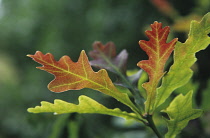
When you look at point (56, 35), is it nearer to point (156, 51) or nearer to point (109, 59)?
point (109, 59)

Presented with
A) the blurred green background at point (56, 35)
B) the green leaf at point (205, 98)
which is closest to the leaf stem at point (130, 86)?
the green leaf at point (205, 98)

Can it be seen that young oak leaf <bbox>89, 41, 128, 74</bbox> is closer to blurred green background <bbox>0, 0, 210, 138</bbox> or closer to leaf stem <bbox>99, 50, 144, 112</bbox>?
leaf stem <bbox>99, 50, 144, 112</bbox>

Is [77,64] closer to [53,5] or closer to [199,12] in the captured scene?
[199,12]

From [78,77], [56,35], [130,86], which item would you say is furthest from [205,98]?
[56,35]

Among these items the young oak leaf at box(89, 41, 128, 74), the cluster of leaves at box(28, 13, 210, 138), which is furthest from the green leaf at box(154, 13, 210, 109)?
the young oak leaf at box(89, 41, 128, 74)

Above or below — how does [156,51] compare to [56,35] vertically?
below

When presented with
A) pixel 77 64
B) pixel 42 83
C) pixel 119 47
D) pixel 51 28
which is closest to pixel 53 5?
pixel 51 28
